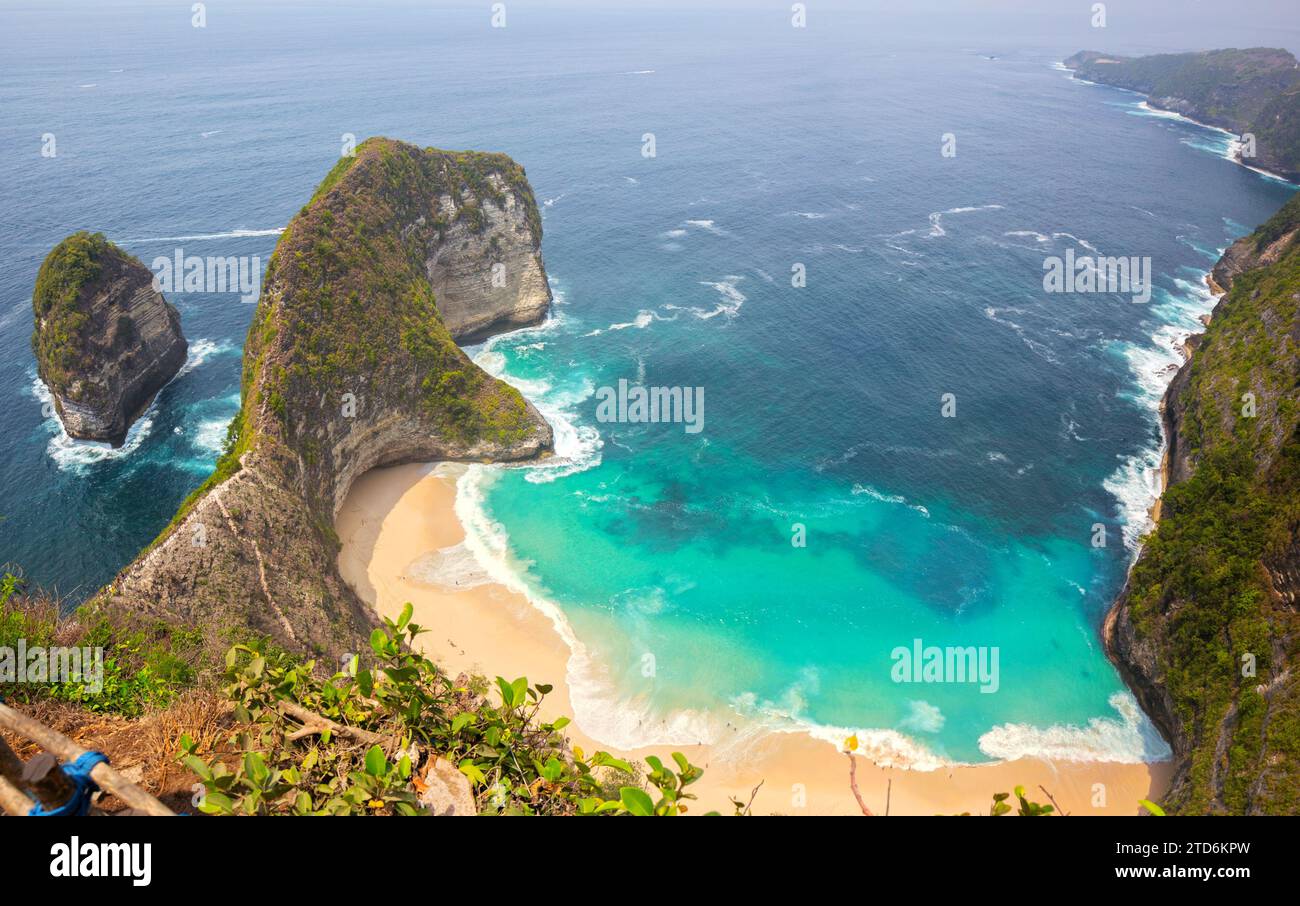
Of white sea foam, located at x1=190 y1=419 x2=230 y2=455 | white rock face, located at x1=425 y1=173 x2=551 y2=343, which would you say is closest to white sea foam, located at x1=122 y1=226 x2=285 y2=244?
white rock face, located at x1=425 y1=173 x2=551 y2=343

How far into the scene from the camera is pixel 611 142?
503 ft

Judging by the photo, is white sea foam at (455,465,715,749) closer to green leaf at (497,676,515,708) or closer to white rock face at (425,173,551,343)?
white rock face at (425,173,551,343)

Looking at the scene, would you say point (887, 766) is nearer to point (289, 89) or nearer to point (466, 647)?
point (466, 647)

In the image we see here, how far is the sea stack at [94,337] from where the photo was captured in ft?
206

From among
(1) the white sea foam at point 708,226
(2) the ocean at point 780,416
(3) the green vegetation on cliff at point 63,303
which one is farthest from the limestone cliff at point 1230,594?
(3) the green vegetation on cliff at point 63,303

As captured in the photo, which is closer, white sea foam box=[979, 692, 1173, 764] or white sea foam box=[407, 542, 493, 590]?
white sea foam box=[979, 692, 1173, 764]

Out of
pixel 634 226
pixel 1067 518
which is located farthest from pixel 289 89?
pixel 1067 518

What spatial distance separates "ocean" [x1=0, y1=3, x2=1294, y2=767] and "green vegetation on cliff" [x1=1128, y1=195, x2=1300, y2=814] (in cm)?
497

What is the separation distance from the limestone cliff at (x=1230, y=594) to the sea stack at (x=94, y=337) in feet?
280

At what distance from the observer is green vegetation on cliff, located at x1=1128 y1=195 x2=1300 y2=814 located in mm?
A: 35094

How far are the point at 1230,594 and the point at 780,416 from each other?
38292 millimetres

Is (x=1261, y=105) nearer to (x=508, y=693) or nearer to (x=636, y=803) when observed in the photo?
(x=508, y=693)

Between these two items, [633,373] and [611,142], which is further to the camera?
[611,142]

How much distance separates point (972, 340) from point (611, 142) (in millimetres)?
99992
